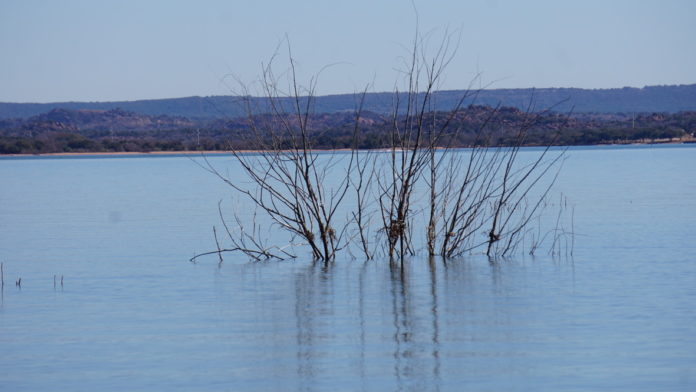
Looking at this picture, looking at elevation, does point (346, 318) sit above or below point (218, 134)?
below

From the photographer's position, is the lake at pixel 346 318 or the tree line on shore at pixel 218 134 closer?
the lake at pixel 346 318

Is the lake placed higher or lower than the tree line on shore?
lower

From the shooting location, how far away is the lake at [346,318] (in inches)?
325

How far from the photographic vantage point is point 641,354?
28.9 ft

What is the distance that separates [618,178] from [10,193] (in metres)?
21.6

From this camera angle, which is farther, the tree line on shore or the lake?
the tree line on shore

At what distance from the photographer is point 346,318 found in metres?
10.7

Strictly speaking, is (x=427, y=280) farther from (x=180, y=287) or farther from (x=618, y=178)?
(x=618, y=178)

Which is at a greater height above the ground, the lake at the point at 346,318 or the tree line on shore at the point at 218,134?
the tree line on shore at the point at 218,134

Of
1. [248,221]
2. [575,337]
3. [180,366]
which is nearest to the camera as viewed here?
[180,366]

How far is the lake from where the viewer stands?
8266 mm

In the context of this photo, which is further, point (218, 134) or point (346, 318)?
point (218, 134)

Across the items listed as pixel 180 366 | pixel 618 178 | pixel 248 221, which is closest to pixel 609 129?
pixel 618 178

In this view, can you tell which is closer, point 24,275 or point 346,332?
point 346,332
